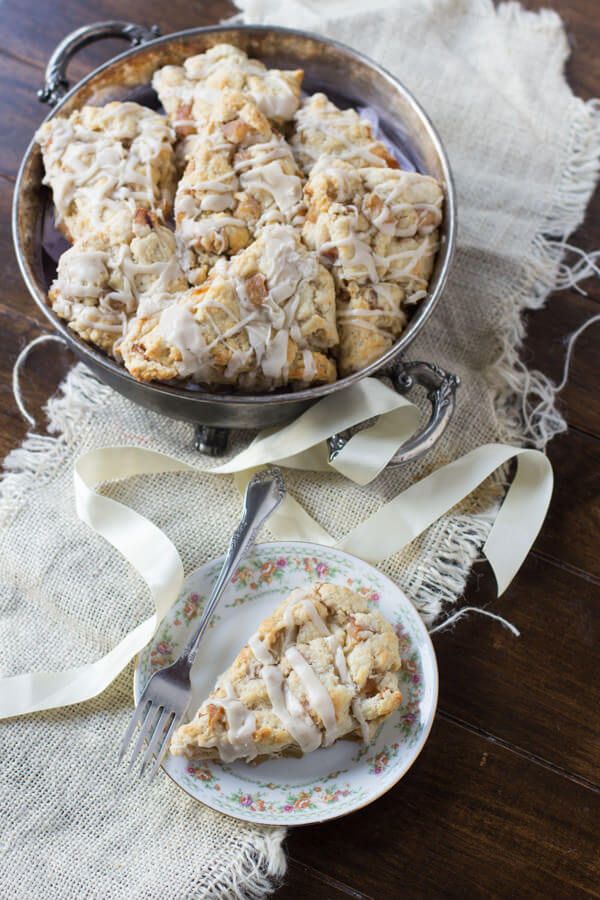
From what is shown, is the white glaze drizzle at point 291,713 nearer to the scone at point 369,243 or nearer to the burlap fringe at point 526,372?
the burlap fringe at point 526,372

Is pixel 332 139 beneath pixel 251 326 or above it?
above

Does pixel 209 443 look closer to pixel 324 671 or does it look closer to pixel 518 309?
A: pixel 324 671

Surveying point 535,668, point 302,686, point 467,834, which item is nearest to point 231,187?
point 302,686

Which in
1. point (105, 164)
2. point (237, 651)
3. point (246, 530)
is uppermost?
point (105, 164)

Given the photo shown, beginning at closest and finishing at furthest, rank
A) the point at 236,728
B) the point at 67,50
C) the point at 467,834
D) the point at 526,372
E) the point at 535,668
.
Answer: the point at 236,728, the point at 467,834, the point at 535,668, the point at 67,50, the point at 526,372

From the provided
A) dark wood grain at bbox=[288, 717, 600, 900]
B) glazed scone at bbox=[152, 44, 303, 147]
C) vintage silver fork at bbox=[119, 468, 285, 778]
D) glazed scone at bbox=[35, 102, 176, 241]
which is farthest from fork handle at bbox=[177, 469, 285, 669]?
glazed scone at bbox=[152, 44, 303, 147]

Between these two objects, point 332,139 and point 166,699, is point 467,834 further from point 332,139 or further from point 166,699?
point 332,139

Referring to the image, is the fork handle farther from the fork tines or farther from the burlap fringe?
the burlap fringe
